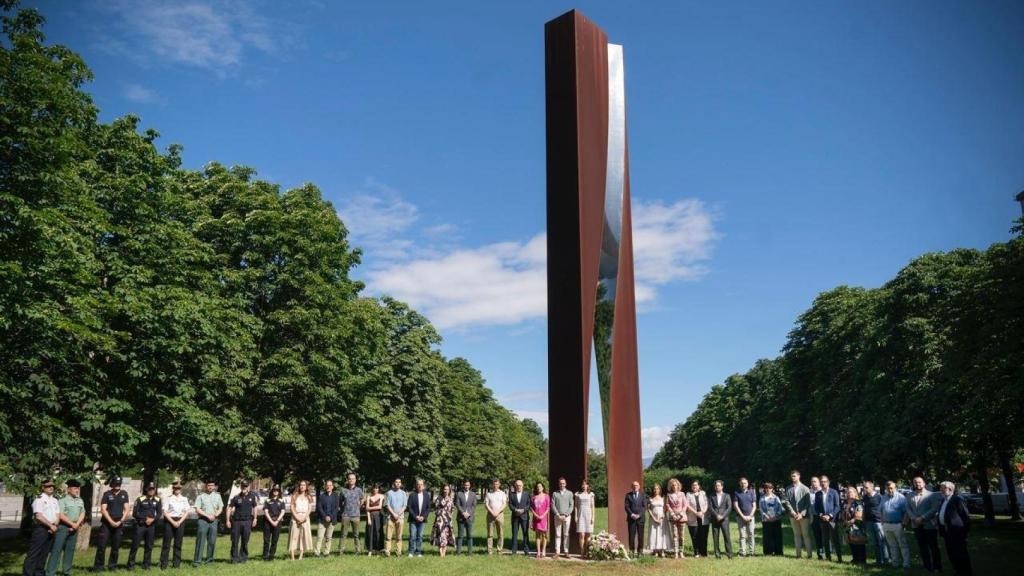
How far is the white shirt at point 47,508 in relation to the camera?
38.9 ft

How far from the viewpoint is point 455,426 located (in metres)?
44.7

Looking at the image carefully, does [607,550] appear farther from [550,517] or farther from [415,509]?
[415,509]

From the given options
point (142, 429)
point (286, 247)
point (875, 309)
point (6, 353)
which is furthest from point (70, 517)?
point (875, 309)

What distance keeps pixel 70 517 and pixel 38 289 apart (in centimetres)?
450

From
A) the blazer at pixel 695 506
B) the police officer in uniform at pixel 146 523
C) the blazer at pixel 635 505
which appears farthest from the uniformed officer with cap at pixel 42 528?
the blazer at pixel 695 506

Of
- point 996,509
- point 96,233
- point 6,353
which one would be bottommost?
point 996,509

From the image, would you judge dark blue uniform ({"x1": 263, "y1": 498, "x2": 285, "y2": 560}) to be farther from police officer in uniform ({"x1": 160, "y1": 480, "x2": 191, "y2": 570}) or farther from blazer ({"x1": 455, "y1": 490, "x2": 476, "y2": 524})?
blazer ({"x1": 455, "y1": 490, "x2": 476, "y2": 524})

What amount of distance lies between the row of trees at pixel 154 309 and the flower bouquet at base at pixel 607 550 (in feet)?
32.5

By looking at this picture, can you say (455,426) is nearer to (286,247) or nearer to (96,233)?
(286,247)

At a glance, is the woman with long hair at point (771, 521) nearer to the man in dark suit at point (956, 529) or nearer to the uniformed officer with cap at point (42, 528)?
the man in dark suit at point (956, 529)

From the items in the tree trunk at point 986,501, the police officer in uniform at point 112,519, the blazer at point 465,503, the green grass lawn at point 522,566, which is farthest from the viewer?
the tree trunk at point 986,501

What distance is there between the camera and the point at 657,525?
15.2m

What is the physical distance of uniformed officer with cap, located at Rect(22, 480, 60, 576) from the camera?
1185 centimetres

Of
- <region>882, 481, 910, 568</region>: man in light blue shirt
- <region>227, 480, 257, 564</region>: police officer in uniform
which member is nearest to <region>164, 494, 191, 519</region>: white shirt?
<region>227, 480, 257, 564</region>: police officer in uniform
